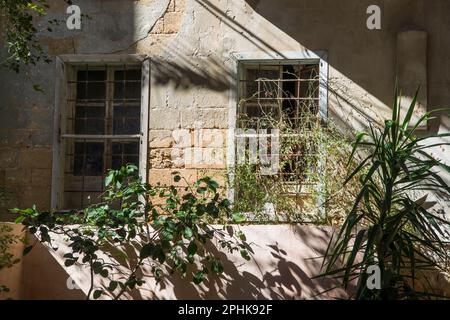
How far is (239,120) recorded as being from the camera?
20.7 feet

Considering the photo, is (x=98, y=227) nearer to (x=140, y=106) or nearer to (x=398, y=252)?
(x=140, y=106)

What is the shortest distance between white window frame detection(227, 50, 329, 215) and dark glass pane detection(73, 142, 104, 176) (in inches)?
55.9

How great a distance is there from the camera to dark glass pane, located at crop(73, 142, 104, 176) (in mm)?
6691

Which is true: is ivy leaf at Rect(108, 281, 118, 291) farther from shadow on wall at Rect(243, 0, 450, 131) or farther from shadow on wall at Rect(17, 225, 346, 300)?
shadow on wall at Rect(243, 0, 450, 131)

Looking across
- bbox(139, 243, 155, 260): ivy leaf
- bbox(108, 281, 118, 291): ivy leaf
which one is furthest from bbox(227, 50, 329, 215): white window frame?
bbox(108, 281, 118, 291): ivy leaf

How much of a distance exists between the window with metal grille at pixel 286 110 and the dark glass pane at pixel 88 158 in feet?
5.02

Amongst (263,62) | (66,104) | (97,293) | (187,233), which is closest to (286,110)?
(263,62)

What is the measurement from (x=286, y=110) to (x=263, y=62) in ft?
2.04

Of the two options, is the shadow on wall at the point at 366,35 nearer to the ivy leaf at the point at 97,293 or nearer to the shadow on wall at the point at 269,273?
the shadow on wall at the point at 269,273

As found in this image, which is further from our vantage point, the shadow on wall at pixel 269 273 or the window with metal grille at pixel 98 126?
the window with metal grille at pixel 98 126

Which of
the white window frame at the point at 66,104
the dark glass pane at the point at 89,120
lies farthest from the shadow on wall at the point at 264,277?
the dark glass pane at the point at 89,120

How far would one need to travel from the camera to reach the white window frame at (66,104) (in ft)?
21.1

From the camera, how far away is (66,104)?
6.65 metres

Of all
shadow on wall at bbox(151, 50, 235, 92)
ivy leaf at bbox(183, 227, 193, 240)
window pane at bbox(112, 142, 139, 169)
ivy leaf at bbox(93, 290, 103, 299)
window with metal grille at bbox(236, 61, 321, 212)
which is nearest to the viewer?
ivy leaf at bbox(183, 227, 193, 240)
